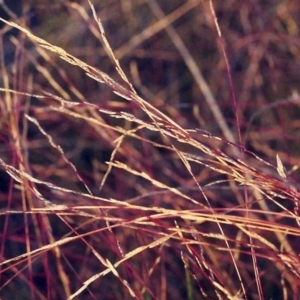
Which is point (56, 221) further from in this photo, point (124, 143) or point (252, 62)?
point (252, 62)

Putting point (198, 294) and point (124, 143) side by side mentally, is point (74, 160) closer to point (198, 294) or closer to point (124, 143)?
point (124, 143)

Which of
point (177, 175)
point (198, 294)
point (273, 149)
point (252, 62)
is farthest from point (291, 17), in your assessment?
point (198, 294)

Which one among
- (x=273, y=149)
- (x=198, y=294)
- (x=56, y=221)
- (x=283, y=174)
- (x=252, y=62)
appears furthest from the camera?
(x=252, y=62)

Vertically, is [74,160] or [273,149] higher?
[74,160]

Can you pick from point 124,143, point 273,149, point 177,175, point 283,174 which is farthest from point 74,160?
point 283,174

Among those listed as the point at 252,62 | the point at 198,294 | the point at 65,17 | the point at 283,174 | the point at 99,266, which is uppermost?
the point at 65,17

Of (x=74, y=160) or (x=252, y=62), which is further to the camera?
(x=252, y=62)

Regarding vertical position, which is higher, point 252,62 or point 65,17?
point 65,17

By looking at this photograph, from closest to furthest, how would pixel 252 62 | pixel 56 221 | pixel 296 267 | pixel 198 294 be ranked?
1. pixel 296 267
2. pixel 198 294
3. pixel 56 221
4. pixel 252 62

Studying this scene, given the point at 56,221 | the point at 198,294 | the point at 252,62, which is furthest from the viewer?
the point at 252,62
